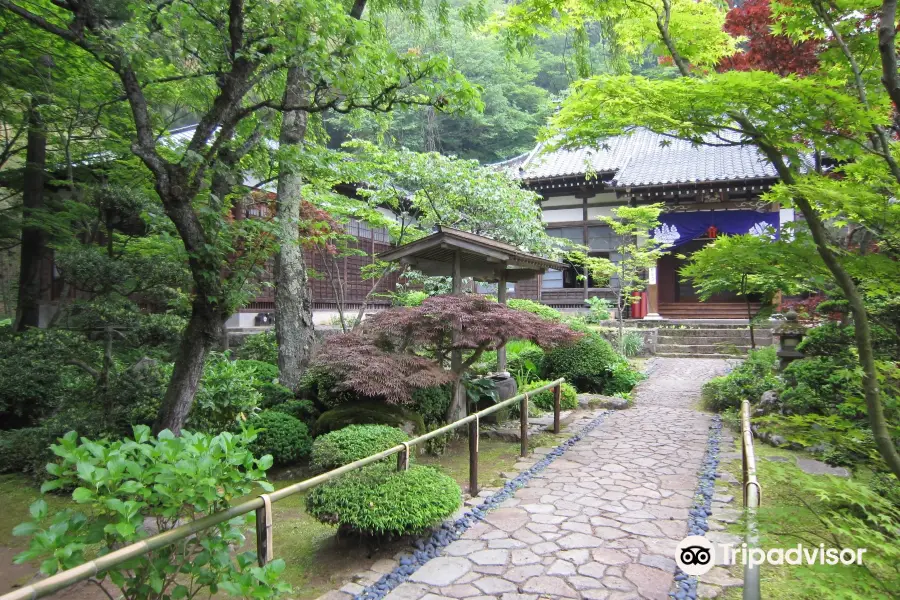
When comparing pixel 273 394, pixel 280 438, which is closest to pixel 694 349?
pixel 273 394

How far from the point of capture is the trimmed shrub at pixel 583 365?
10.8 meters

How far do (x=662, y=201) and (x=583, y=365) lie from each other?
28.0 ft

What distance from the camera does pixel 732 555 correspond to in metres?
3.80

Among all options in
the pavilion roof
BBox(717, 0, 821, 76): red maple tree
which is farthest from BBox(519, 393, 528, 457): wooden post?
BBox(717, 0, 821, 76): red maple tree

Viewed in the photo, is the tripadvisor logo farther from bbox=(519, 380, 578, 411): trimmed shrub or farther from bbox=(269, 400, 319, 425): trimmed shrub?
bbox=(519, 380, 578, 411): trimmed shrub

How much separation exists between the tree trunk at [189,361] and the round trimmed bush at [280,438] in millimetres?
1322

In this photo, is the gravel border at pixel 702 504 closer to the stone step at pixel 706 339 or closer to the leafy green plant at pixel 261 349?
the leafy green plant at pixel 261 349

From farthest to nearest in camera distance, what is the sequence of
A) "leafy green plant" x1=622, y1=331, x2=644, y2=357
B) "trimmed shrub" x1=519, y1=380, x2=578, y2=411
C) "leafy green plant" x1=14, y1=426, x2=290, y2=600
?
"leafy green plant" x1=622, y1=331, x2=644, y2=357 → "trimmed shrub" x1=519, y1=380, x2=578, y2=411 → "leafy green plant" x1=14, y1=426, x2=290, y2=600

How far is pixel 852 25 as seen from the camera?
3275 mm

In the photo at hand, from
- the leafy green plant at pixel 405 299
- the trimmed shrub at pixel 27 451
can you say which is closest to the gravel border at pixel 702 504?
the trimmed shrub at pixel 27 451

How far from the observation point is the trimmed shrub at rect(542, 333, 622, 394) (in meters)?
10.8

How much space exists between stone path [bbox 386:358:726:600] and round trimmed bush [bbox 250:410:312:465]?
2.67 metres

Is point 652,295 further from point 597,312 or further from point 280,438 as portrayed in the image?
point 280,438

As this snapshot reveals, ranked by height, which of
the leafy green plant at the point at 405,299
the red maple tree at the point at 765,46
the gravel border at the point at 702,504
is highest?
the red maple tree at the point at 765,46
